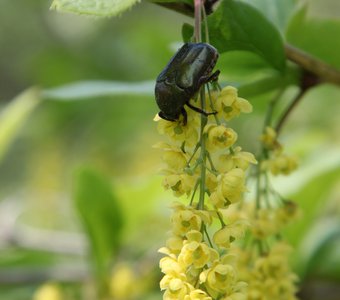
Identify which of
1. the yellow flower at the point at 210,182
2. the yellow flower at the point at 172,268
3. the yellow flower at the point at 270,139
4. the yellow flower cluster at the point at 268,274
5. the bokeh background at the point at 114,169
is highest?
the yellow flower at the point at 210,182

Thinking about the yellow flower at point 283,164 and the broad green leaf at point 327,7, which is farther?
the broad green leaf at point 327,7

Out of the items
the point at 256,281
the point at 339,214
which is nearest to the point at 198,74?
the point at 256,281

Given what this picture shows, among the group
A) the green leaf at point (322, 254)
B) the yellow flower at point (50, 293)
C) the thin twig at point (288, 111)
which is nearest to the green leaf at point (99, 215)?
the yellow flower at point (50, 293)

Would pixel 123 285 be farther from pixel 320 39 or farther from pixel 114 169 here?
pixel 114 169

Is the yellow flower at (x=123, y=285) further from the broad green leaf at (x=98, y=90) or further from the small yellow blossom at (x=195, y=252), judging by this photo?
the small yellow blossom at (x=195, y=252)

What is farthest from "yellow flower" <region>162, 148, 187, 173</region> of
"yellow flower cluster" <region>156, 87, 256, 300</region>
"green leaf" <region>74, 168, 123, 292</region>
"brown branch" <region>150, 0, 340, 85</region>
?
"green leaf" <region>74, 168, 123, 292</region>

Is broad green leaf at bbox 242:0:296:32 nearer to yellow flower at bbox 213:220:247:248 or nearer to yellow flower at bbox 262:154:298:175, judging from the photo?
yellow flower at bbox 262:154:298:175

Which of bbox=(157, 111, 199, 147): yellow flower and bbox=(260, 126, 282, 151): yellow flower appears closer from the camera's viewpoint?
bbox=(157, 111, 199, 147): yellow flower

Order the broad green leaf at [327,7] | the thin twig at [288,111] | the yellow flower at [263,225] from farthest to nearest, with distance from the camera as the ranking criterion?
the broad green leaf at [327,7]
the thin twig at [288,111]
the yellow flower at [263,225]
